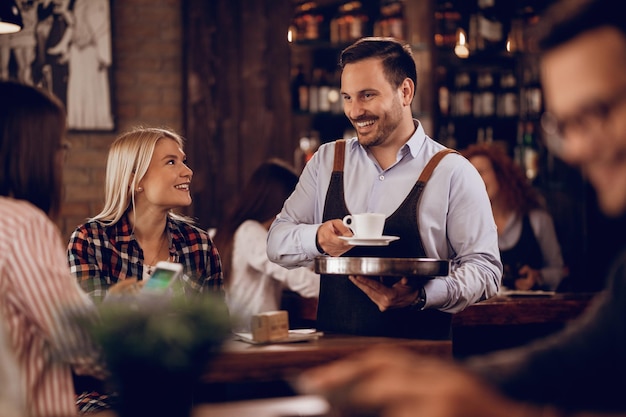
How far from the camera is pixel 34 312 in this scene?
1.80 metres

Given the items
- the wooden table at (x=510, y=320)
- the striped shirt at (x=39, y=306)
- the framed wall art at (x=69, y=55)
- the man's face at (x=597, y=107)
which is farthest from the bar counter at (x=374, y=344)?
the framed wall art at (x=69, y=55)

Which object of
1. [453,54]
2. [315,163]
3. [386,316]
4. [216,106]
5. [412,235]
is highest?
[453,54]

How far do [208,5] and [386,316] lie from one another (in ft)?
10.4

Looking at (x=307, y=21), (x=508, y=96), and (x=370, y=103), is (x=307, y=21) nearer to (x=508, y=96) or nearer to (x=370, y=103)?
(x=508, y=96)

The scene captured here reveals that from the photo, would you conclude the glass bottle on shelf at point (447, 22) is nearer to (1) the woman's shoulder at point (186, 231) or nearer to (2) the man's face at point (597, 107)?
(1) the woman's shoulder at point (186, 231)

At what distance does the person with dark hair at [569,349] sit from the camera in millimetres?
1202

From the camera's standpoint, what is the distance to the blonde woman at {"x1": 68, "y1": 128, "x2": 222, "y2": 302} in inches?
118

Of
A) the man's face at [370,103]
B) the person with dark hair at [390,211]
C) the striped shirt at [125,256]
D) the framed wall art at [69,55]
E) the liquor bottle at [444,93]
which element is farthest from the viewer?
the liquor bottle at [444,93]

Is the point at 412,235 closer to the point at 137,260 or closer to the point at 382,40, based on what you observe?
the point at 382,40

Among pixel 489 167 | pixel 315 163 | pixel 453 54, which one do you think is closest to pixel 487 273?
pixel 315 163

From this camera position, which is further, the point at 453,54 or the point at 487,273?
the point at 453,54

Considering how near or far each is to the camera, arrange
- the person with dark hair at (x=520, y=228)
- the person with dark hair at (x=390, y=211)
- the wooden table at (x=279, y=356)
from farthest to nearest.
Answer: the person with dark hair at (x=520, y=228) < the person with dark hair at (x=390, y=211) < the wooden table at (x=279, y=356)

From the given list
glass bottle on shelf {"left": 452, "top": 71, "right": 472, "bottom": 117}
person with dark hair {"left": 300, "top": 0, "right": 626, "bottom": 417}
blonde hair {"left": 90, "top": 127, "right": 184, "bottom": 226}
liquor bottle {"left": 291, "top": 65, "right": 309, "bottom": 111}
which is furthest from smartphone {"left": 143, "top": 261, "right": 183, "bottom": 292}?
glass bottle on shelf {"left": 452, "top": 71, "right": 472, "bottom": 117}

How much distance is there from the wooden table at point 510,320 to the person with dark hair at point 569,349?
250cm
